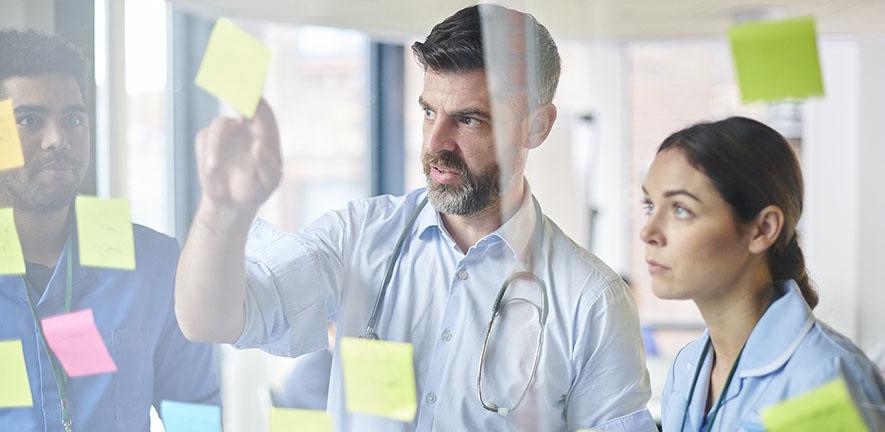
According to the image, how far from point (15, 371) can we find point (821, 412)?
94 cm

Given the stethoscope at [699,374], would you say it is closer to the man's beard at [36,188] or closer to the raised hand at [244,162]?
the raised hand at [244,162]

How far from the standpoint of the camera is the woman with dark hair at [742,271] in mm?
725

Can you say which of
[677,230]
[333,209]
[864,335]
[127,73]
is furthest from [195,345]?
[864,335]

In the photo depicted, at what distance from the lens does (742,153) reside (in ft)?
2.39

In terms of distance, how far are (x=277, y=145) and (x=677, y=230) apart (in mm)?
453

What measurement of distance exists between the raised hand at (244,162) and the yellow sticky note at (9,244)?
1.07 ft

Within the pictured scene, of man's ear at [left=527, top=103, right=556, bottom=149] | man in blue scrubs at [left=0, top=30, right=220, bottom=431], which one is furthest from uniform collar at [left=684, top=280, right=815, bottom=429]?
man in blue scrubs at [left=0, top=30, right=220, bottom=431]

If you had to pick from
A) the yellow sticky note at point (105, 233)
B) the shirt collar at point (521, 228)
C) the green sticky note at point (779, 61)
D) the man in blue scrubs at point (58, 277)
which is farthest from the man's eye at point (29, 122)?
the green sticky note at point (779, 61)

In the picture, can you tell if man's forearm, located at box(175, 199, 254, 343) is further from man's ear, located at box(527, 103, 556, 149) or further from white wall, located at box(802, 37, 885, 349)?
white wall, located at box(802, 37, 885, 349)

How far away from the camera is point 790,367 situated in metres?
0.74

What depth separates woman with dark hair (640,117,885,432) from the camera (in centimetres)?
73

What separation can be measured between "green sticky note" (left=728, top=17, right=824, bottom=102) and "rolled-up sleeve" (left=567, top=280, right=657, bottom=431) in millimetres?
201

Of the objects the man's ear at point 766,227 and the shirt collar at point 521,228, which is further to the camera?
the shirt collar at point 521,228

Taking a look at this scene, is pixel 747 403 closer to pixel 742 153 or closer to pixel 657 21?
pixel 742 153
